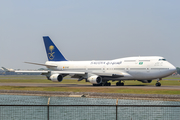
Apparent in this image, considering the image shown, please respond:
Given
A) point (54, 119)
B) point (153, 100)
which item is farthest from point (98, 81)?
point (54, 119)

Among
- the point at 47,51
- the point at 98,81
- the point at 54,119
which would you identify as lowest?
the point at 54,119

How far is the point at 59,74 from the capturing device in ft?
180

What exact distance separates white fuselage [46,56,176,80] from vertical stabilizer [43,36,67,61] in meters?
8.36

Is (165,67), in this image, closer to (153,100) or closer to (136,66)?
(136,66)

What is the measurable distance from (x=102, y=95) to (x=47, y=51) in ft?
109

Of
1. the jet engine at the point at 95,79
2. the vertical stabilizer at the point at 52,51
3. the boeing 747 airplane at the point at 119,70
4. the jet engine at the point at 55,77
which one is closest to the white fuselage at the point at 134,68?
the boeing 747 airplane at the point at 119,70

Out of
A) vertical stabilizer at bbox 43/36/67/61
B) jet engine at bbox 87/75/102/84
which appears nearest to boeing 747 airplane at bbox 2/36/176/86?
jet engine at bbox 87/75/102/84

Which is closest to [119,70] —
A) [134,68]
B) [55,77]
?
[134,68]

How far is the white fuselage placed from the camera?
51062mm

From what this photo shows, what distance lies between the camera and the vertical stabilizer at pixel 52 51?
65.9 meters

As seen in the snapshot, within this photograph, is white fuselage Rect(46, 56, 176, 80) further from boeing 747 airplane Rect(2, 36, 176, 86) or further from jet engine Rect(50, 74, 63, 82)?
jet engine Rect(50, 74, 63, 82)

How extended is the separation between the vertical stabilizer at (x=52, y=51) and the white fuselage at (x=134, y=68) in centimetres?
836

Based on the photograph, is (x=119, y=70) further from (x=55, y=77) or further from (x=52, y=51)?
(x=52, y=51)

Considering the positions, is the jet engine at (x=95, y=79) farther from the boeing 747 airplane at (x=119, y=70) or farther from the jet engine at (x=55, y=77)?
the jet engine at (x=55, y=77)
